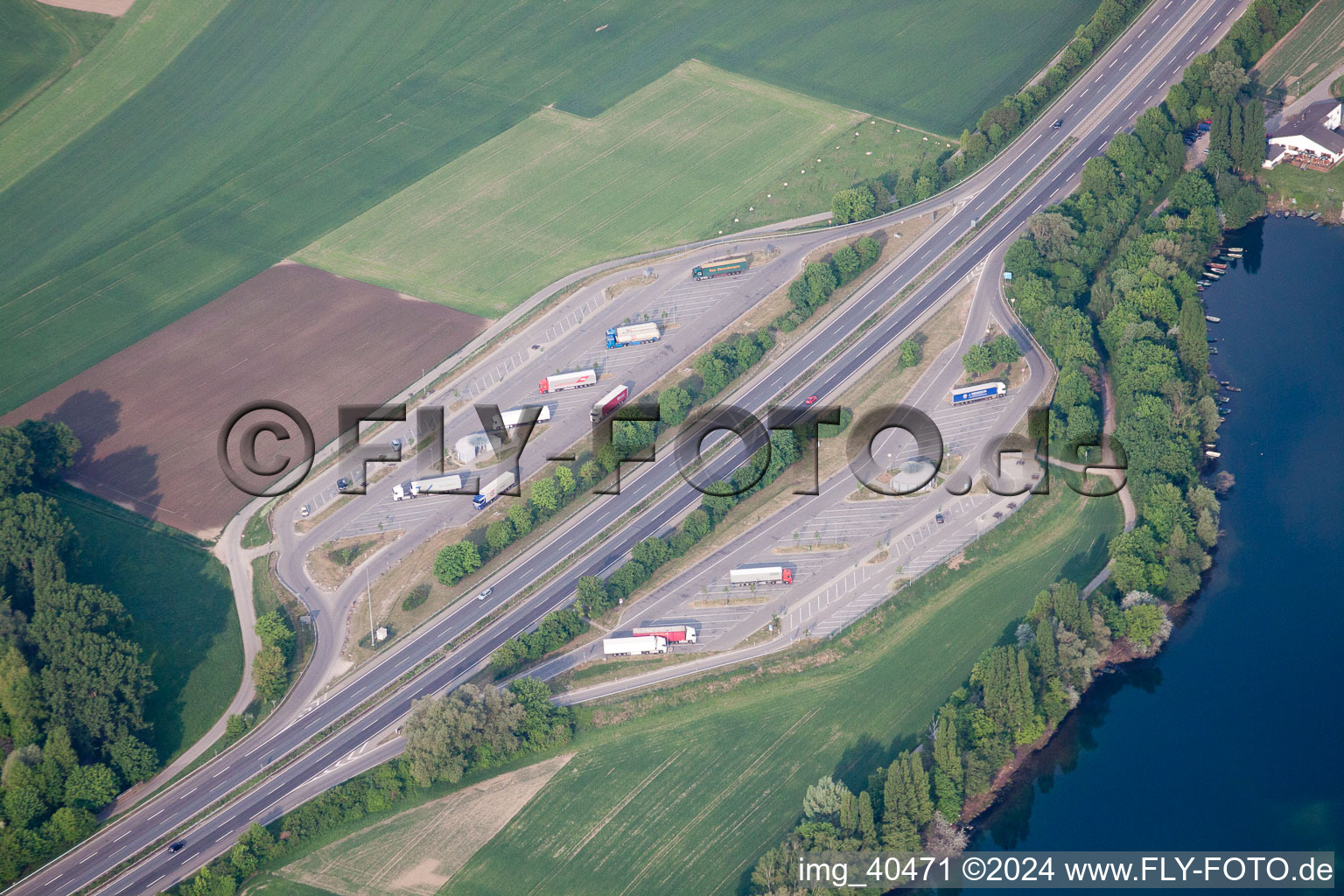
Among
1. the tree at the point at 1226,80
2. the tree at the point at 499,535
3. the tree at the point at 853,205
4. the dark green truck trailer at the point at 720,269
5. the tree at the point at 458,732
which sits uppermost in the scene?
the tree at the point at 1226,80

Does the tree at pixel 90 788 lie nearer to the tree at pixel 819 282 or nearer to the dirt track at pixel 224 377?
the dirt track at pixel 224 377

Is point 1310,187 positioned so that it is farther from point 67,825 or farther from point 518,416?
point 67,825

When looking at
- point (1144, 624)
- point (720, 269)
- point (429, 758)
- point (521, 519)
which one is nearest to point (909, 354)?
point (720, 269)

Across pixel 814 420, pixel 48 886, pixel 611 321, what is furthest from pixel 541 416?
pixel 48 886

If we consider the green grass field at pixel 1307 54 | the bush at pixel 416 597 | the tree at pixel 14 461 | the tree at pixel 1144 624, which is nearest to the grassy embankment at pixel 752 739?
the tree at pixel 1144 624

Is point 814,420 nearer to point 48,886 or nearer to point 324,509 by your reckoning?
point 324,509
